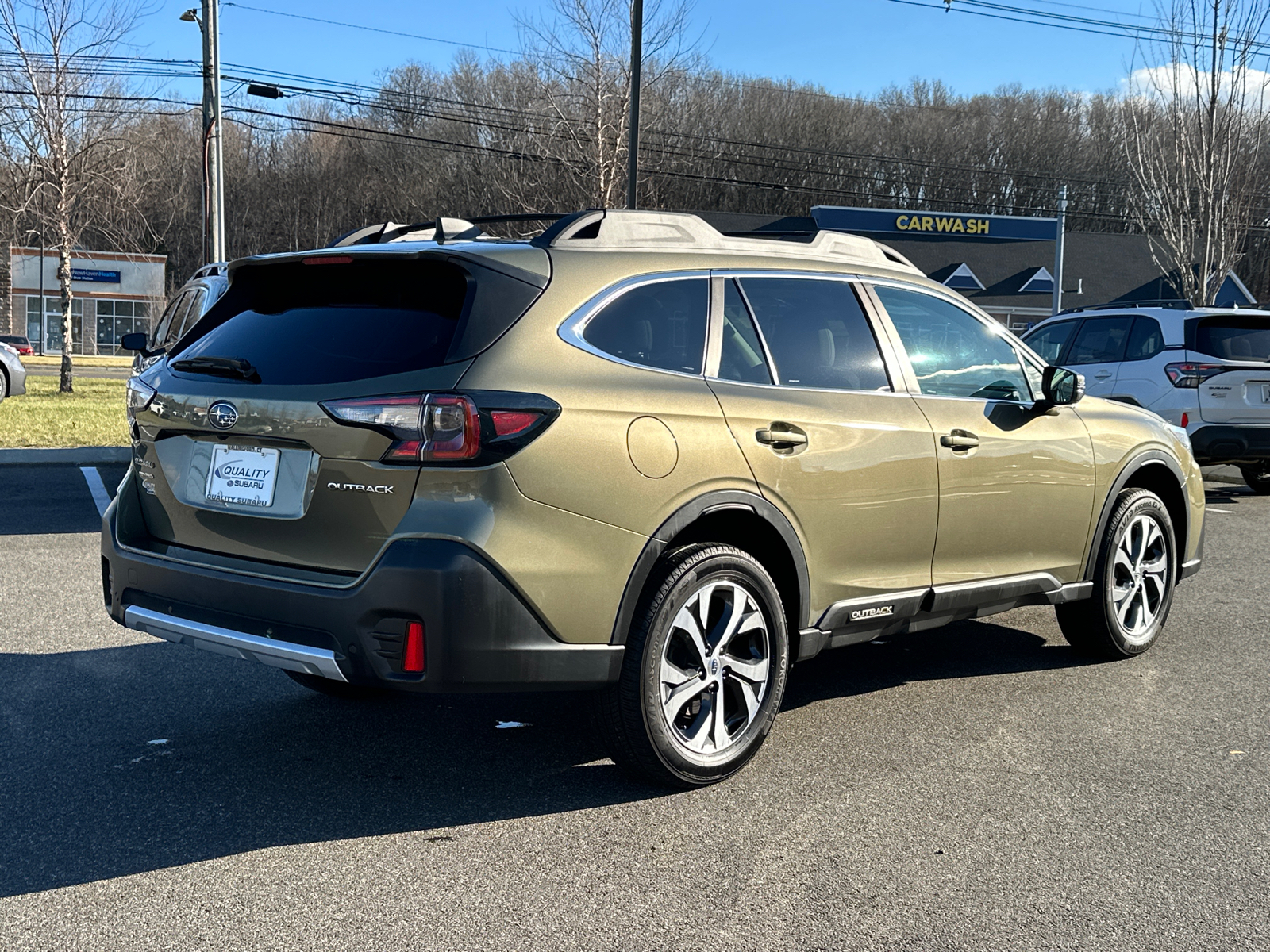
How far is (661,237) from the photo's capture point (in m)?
4.21

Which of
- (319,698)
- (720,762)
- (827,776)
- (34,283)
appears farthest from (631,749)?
(34,283)

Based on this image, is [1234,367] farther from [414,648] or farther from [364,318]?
[414,648]

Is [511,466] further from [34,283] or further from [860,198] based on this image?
[860,198]

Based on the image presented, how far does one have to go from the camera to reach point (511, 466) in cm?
338

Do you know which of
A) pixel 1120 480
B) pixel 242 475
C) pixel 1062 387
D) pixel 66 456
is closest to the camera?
pixel 242 475

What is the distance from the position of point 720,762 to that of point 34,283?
70.3 metres

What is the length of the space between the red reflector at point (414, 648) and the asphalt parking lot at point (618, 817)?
1.81 feet

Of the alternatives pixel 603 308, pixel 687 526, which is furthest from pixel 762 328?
pixel 687 526

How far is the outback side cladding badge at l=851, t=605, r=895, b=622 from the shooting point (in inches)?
176

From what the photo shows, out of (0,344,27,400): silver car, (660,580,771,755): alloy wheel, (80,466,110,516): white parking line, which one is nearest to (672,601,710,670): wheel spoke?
(660,580,771,755): alloy wheel

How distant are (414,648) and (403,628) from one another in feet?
0.22

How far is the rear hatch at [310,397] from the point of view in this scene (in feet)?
11.3

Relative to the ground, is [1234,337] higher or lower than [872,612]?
higher

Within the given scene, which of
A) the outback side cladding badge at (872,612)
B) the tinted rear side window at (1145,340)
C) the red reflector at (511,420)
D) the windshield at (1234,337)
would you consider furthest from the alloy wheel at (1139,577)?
the tinted rear side window at (1145,340)
